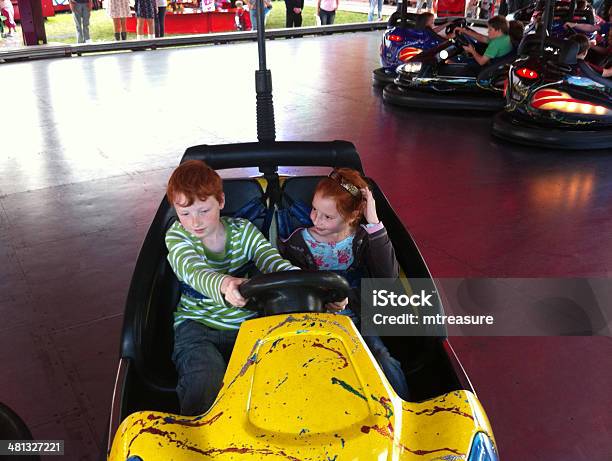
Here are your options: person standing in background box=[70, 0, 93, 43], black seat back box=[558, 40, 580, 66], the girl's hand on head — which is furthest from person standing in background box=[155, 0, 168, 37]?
the girl's hand on head

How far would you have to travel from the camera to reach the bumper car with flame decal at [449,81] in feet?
13.8

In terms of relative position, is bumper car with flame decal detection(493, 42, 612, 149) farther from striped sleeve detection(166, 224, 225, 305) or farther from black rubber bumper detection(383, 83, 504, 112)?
striped sleeve detection(166, 224, 225, 305)

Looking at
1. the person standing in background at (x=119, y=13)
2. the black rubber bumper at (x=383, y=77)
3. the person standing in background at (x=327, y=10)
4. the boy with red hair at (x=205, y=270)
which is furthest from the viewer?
the person standing in background at (x=327, y=10)

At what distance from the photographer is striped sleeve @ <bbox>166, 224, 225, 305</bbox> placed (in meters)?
1.14

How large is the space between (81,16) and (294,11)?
271 centimetres

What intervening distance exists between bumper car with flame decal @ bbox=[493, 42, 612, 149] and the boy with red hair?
8.44ft

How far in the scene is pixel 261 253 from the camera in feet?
4.18

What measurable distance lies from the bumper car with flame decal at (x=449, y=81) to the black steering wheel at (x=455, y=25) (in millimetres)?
423

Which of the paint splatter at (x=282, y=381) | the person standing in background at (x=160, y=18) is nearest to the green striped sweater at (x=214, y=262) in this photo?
Answer: the paint splatter at (x=282, y=381)

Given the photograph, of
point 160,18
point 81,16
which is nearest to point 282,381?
point 81,16

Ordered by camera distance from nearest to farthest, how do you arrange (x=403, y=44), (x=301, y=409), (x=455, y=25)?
(x=301, y=409) < (x=403, y=44) < (x=455, y=25)

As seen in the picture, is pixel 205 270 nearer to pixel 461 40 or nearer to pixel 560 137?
pixel 560 137

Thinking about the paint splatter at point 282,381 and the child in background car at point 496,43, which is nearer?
the paint splatter at point 282,381

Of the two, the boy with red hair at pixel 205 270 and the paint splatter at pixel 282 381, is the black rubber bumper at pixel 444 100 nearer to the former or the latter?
the boy with red hair at pixel 205 270
